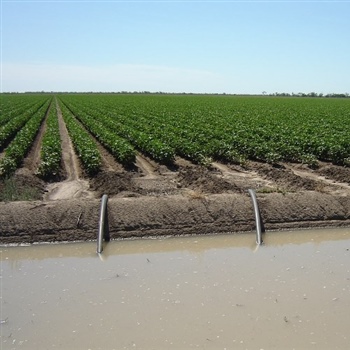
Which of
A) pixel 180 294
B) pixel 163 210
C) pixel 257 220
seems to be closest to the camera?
pixel 180 294

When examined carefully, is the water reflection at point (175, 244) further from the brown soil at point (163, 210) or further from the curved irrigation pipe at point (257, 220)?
the brown soil at point (163, 210)

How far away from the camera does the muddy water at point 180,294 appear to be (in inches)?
205

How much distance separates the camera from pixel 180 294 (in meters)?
6.25

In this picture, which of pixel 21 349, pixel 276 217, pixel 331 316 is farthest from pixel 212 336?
pixel 276 217

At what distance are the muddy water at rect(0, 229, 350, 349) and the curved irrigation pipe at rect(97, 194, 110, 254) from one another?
7.6 inches

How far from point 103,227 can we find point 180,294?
10.1ft

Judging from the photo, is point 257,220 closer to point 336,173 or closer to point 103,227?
point 103,227

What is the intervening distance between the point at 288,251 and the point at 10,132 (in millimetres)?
17825

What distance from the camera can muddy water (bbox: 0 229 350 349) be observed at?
5.20 m

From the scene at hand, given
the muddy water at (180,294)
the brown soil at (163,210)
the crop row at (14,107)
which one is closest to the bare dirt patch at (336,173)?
the brown soil at (163,210)

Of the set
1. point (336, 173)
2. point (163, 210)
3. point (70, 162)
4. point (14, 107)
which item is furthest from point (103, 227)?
point (14, 107)

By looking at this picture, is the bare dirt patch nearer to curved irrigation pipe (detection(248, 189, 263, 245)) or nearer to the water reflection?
the water reflection

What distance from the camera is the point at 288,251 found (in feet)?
26.7

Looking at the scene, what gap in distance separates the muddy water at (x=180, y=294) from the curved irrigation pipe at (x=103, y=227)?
192 mm
